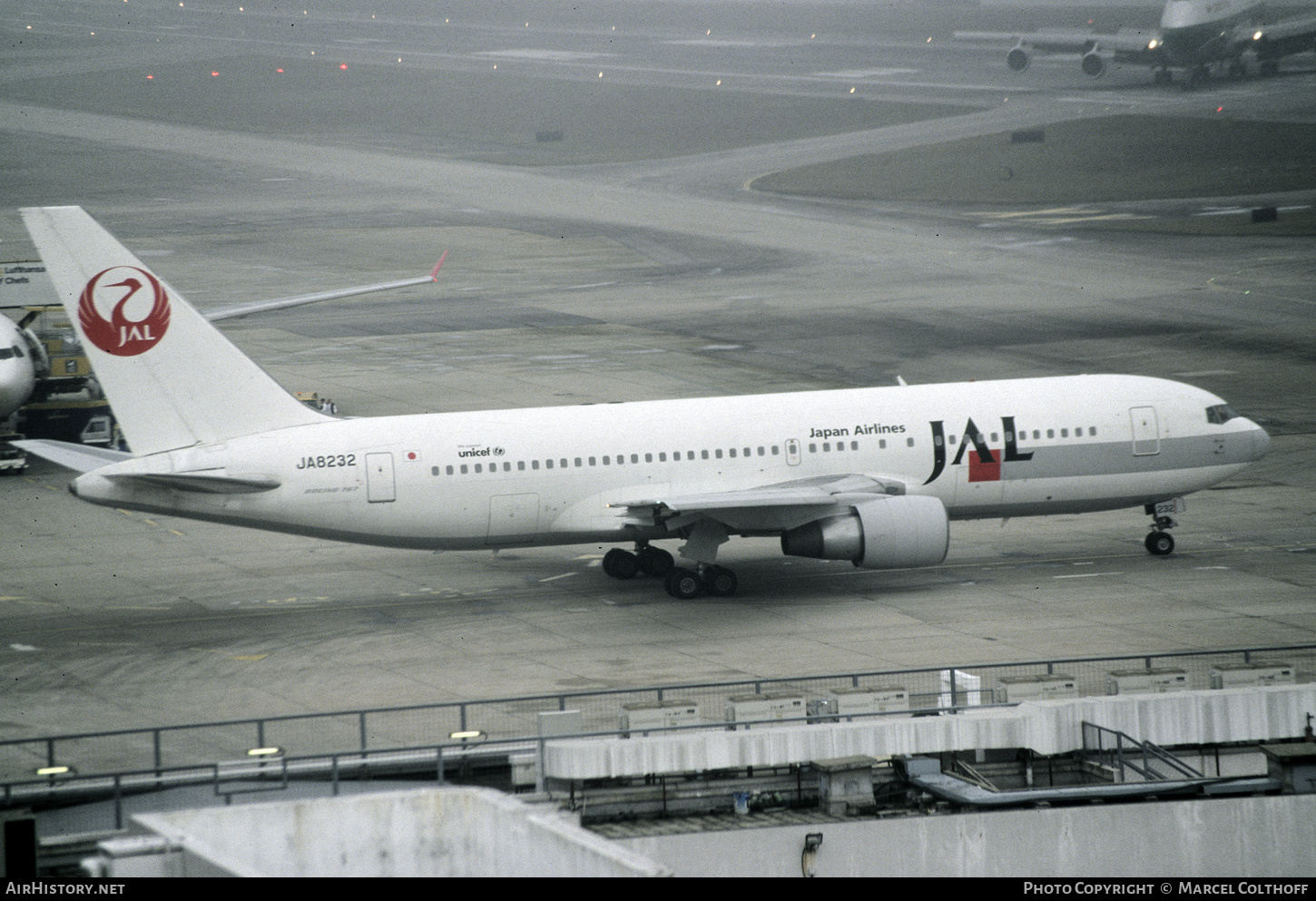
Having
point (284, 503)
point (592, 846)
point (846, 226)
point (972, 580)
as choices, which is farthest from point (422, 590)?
point (846, 226)

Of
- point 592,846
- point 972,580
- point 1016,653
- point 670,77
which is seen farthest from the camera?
point 670,77

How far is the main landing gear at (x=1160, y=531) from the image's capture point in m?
44.3

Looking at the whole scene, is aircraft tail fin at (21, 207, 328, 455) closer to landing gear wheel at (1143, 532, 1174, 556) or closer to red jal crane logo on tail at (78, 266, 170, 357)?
red jal crane logo on tail at (78, 266, 170, 357)

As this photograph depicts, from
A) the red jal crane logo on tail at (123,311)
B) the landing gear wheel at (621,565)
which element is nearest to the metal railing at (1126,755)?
the landing gear wheel at (621,565)

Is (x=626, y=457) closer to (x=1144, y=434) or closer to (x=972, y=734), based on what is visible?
(x=1144, y=434)

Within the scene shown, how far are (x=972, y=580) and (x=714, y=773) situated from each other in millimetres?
16306

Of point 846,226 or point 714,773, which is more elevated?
point 846,226

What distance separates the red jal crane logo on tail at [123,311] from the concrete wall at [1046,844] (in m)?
19.9

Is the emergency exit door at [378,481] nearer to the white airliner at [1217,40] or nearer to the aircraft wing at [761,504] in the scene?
the aircraft wing at [761,504]

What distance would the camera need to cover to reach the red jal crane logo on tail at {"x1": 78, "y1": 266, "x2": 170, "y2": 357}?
39312 mm

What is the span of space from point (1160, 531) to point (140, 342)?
26.9 meters

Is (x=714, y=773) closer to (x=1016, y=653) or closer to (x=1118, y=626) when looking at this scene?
(x=1016, y=653)
